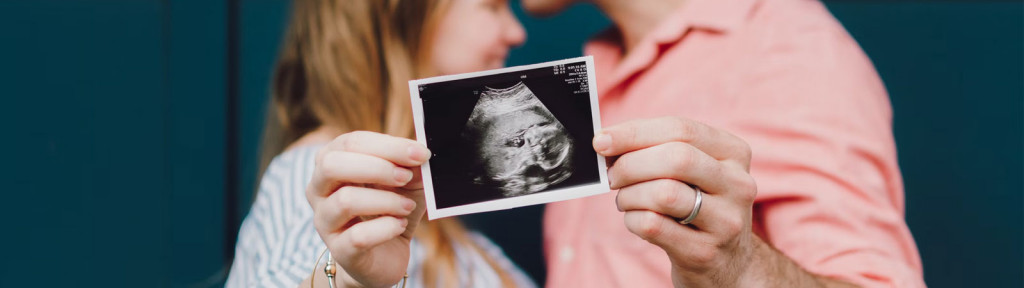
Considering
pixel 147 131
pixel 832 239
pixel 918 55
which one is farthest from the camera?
pixel 918 55

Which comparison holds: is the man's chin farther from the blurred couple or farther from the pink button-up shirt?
the pink button-up shirt

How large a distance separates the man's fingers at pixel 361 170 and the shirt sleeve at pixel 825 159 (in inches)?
28.1

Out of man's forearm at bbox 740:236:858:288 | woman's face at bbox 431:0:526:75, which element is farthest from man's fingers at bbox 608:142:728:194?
woman's face at bbox 431:0:526:75

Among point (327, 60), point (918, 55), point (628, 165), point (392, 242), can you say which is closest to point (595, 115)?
point (628, 165)

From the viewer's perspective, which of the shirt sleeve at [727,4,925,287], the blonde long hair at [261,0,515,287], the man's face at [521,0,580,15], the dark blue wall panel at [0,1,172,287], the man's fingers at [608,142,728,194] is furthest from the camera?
the man's face at [521,0,580,15]

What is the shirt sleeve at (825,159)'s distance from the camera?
119 cm

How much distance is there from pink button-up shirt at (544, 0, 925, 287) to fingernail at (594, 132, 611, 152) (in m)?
0.50

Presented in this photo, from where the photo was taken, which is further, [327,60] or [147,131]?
[147,131]

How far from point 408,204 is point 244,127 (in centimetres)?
127

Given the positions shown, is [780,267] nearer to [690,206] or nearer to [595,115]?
[690,206]

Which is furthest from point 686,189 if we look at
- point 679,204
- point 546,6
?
point 546,6

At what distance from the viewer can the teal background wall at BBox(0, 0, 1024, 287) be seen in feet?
5.48

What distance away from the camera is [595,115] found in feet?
3.08

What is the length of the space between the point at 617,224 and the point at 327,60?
735mm
